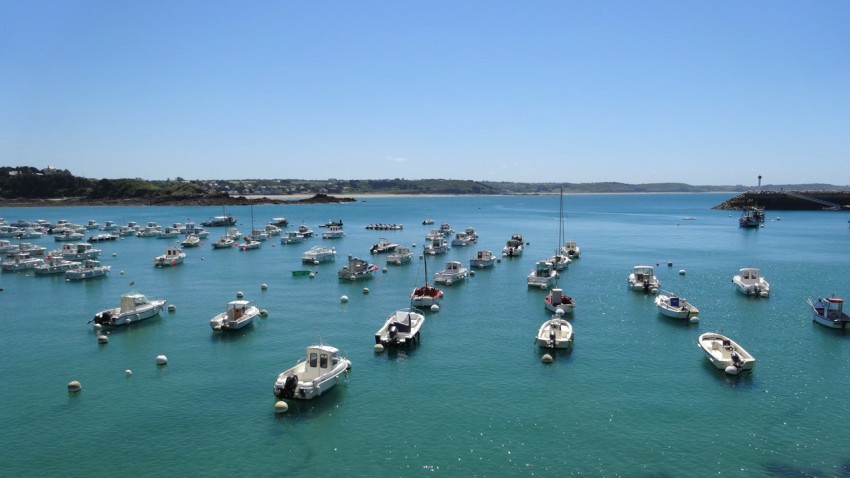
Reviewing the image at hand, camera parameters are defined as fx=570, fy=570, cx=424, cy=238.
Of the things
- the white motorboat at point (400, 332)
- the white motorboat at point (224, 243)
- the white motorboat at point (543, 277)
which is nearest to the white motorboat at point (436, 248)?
the white motorboat at point (543, 277)

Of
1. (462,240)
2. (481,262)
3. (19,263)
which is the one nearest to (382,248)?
(462,240)

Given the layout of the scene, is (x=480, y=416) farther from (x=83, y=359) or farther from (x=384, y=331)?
(x=83, y=359)

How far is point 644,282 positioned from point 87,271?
2619 inches

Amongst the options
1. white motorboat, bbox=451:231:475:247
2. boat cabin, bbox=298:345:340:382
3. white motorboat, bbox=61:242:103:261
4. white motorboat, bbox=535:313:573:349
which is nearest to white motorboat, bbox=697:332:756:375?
white motorboat, bbox=535:313:573:349

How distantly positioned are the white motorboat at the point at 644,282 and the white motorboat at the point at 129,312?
4710 cm

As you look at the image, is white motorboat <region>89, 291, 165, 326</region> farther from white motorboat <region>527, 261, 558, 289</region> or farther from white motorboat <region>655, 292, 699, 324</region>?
white motorboat <region>655, 292, 699, 324</region>

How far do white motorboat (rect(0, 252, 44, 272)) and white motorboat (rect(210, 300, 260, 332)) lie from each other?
5020cm

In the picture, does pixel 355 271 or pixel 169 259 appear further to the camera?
pixel 169 259

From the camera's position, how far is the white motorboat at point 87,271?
7056 centimetres

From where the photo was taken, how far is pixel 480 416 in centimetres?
2898

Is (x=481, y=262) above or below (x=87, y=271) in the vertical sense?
above

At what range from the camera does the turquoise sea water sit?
25000 mm

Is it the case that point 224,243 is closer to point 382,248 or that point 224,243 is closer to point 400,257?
point 382,248

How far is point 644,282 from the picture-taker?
59.6 m
